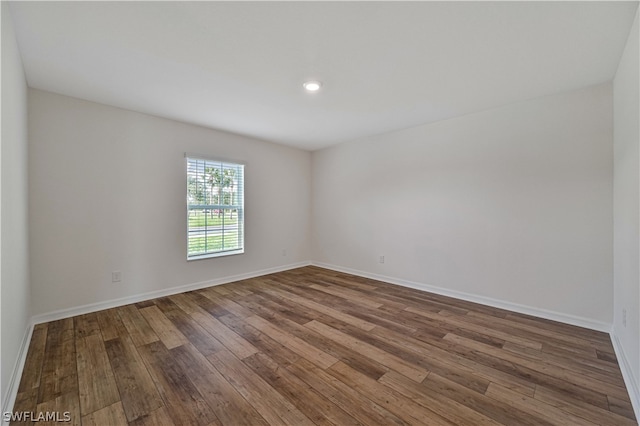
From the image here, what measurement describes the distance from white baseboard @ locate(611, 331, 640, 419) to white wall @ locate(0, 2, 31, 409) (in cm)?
358

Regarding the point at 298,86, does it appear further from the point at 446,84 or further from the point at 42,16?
the point at 42,16

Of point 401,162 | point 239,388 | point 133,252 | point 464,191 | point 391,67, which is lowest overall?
point 239,388

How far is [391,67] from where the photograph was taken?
2.24 metres

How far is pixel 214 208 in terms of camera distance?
4059 mm

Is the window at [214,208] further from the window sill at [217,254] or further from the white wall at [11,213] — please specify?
the white wall at [11,213]

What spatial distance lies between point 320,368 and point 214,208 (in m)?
2.96

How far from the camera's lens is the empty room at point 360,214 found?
5.35 ft

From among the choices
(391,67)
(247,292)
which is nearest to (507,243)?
(391,67)

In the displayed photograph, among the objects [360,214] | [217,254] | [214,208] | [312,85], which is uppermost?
[312,85]

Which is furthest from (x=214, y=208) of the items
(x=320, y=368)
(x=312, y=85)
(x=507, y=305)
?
(x=507, y=305)

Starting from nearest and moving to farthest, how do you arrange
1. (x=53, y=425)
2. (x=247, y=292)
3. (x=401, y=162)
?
(x=53, y=425) → (x=247, y=292) → (x=401, y=162)

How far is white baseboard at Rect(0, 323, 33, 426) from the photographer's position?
1484 millimetres

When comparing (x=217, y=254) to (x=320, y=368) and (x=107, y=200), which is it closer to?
(x=107, y=200)

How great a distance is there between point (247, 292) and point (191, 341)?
1.38 meters
